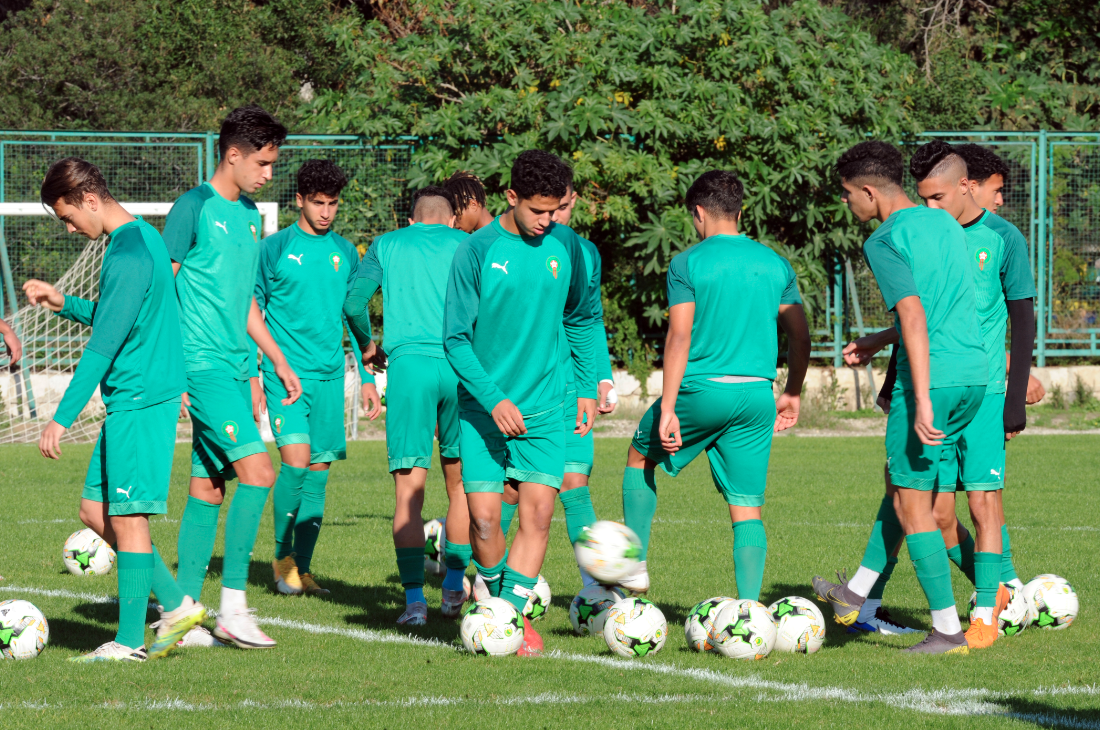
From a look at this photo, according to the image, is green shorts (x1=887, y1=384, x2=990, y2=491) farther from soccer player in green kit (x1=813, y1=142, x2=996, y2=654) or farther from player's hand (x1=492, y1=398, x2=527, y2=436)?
player's hand (x1=492, y1=398, x2=527, y2=436)

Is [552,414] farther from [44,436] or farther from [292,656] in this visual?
[44,436]

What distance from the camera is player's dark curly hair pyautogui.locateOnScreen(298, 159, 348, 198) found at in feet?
23.8

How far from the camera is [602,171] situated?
55.8 ft

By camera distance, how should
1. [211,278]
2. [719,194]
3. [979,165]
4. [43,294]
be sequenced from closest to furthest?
1. [43,294]
2. [211,278]
3. [719,194]
4. [979,165]

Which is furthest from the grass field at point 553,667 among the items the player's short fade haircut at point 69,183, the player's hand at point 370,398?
the player's short fade haircut at point 69,183

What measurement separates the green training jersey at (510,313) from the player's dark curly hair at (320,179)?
189 centimetres

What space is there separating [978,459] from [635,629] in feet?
6.04

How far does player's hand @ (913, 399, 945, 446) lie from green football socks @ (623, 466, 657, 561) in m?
1.40

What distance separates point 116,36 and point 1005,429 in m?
20.2

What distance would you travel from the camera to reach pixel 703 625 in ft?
19.1

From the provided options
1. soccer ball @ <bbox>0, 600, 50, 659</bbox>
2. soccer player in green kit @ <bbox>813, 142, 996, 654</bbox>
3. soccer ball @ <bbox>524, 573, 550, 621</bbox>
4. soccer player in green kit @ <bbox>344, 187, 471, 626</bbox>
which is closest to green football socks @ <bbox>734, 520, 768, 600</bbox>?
soccer player in green kit @ <bbox>813, 142, 996, 654</bbox>

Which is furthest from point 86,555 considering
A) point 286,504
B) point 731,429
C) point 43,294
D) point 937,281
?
point 937,281

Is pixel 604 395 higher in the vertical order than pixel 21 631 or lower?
higher

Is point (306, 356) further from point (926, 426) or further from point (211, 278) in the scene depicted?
point (926, 426)
